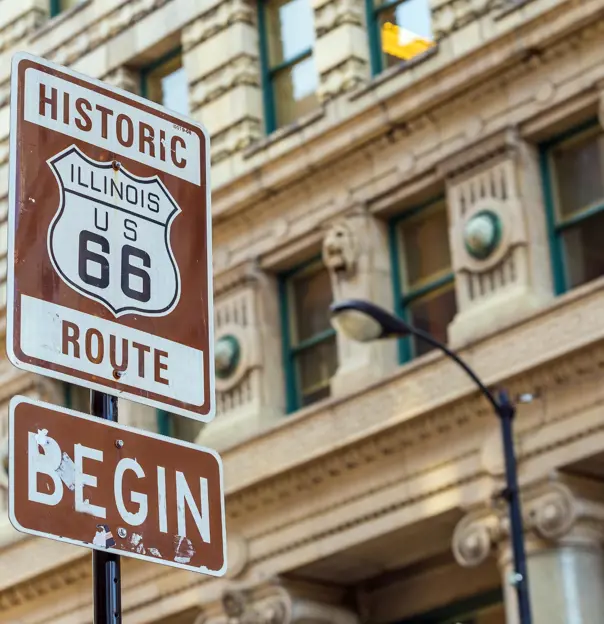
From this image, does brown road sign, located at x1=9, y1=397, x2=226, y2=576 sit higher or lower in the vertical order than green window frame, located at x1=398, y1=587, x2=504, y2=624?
lower

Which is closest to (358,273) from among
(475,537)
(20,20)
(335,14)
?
(335,14)

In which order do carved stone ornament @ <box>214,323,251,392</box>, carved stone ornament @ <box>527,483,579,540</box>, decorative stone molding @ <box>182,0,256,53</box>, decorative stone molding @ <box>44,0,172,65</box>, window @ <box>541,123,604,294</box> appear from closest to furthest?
1. carved stone ornament @ <box>527,483,579,540</box>
2. window @ <box>541,123,604,294</box>
3. carved stone ornament @ <box>214,323,251,392</box>
4. decorative stone molding @ <box>182,0,256,53</box>
5. decorative stone molding @ <box>44,0,172,65</box>

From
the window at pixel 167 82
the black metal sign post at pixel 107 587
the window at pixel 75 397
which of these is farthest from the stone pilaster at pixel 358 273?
the black metal sign post at pixel 107 587

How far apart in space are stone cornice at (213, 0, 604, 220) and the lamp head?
5018mm

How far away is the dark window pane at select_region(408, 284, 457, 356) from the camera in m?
20.6

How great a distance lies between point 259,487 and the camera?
21.0 m

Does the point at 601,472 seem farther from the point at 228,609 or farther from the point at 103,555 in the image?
the point at 103,555

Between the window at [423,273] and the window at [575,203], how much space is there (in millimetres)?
1484

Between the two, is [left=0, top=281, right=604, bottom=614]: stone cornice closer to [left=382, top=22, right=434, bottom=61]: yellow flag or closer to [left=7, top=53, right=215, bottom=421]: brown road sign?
[left=382, top=22, right=434, bottom=61]: yellow flag

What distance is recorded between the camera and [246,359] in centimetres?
2211

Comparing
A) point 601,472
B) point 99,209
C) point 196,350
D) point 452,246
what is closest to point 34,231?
point 99,209

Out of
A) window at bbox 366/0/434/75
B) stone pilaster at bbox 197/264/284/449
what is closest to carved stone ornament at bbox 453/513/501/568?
stone pilaster at bbox 197/264/284/449

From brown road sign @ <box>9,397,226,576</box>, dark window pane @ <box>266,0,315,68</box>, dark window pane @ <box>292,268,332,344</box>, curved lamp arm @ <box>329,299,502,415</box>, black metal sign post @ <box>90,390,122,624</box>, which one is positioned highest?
dark window pane @ <box>266,0,315,68</box>

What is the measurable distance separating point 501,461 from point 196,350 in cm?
1315
